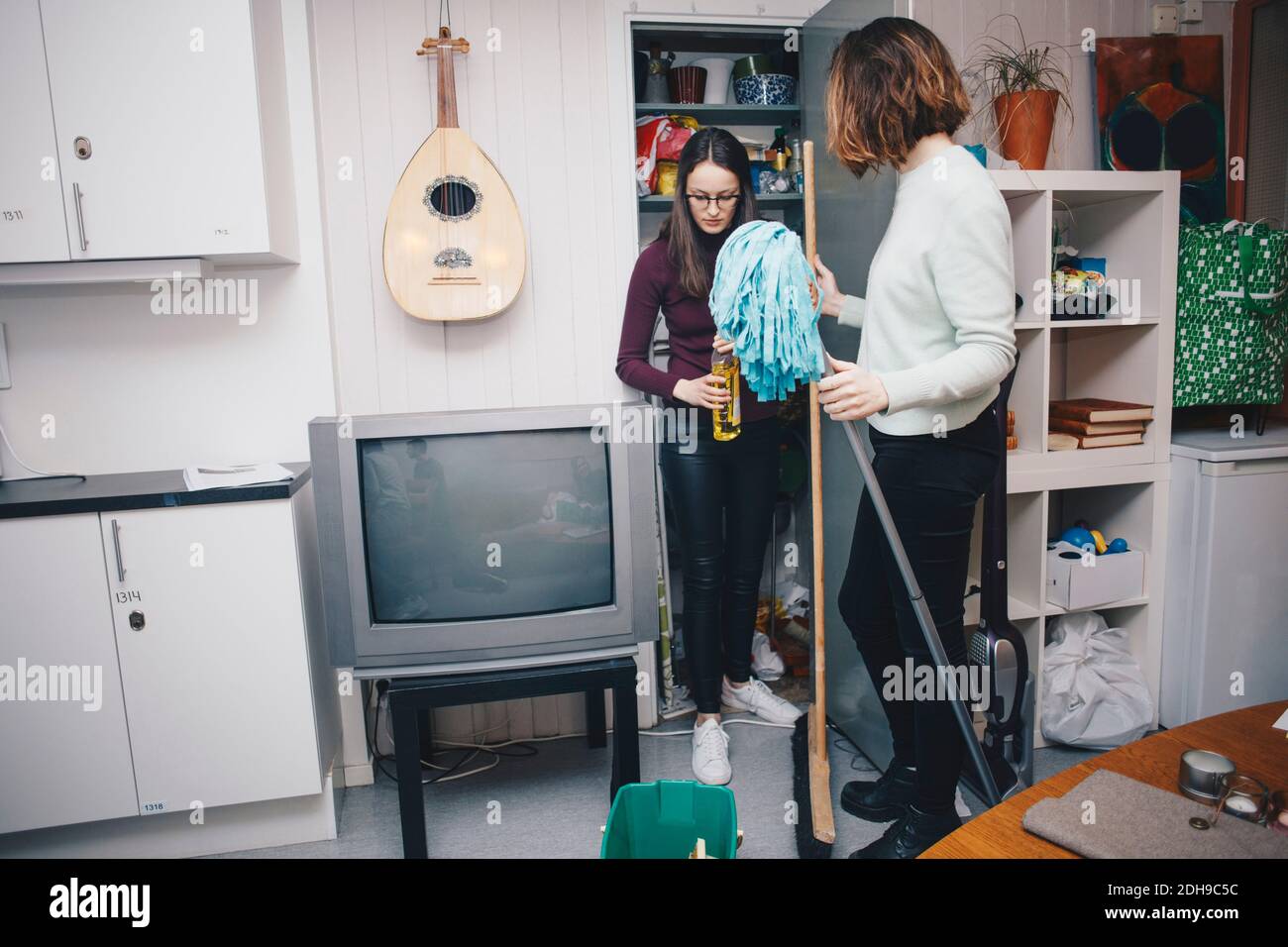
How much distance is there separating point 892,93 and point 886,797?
1.54 m

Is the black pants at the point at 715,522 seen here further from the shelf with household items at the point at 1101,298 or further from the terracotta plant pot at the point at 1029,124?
the terracotta plant pot at the point at 1029,124

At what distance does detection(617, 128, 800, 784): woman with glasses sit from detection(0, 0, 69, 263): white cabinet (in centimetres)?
130

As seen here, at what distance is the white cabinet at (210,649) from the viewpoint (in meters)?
1.81

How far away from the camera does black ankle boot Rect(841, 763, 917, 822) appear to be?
6.45 ft

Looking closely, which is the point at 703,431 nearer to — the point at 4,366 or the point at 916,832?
the point at 916,832

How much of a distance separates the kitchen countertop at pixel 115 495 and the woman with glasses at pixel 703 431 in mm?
918

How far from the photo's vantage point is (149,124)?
179 centimetres

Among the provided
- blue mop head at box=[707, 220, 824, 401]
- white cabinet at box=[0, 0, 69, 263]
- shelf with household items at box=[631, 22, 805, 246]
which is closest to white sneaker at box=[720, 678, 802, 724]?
blue mop head at box=[707, 220, 824, 401]

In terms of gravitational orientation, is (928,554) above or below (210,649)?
above

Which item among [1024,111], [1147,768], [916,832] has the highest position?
[1024,111]

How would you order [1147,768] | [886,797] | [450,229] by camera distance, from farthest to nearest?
[450,229], [886,797], [1147,768]

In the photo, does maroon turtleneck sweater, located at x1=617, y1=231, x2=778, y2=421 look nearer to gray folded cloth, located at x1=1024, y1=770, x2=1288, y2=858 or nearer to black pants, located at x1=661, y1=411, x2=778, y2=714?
black pants, located at x1=661, y1=411, x2=778, y2=714

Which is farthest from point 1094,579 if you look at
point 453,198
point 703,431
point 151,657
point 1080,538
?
point 151,657
